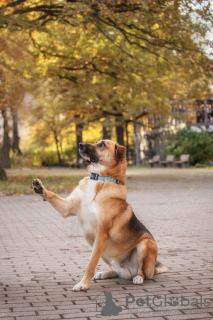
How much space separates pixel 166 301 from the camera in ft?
16.1

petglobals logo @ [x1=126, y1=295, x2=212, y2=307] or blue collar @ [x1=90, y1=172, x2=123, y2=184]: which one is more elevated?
blue collar @ [x1=90, y1=172, x2=123, y2=184]

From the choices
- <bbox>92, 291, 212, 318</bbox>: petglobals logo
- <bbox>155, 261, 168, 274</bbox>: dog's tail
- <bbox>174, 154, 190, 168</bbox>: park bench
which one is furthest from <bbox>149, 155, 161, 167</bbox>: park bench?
<bbox>92, 291, 212, 318</bbox>: petglobals logo

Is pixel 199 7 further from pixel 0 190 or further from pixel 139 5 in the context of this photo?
pixel 0 190

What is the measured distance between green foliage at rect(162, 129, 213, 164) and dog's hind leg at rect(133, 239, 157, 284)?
34657 millimetres

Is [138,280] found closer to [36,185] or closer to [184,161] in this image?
[36,185]

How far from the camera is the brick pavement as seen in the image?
4.67 meters

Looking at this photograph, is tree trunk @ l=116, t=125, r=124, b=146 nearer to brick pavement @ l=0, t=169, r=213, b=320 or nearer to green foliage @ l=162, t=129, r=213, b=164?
green foliage @ l=162, t=129, r=213, b=164

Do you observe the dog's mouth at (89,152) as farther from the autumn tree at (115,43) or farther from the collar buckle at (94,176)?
the autumn tree at (115,43)

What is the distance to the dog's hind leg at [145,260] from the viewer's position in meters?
5.64

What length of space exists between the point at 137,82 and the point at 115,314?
22.3 metres

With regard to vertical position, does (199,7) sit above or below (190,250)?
above

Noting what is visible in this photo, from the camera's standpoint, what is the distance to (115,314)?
4.55m

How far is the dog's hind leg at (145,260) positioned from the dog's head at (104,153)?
2.92 feet

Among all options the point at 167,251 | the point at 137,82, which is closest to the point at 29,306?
the point at 167,251
